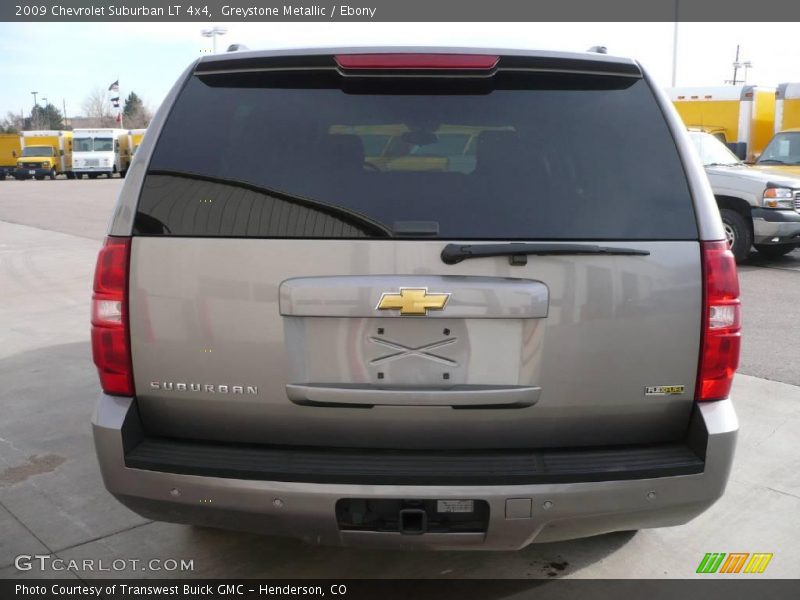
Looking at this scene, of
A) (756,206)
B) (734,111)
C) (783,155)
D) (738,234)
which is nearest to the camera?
(756,206)

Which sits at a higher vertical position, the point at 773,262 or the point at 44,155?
the point at 44,155

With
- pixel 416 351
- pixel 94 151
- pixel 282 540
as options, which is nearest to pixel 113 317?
pixel 416 351

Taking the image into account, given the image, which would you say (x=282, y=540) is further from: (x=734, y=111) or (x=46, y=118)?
(x=46, y=118)

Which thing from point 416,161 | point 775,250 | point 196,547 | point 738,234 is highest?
point 416,161

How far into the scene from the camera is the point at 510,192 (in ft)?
8.58

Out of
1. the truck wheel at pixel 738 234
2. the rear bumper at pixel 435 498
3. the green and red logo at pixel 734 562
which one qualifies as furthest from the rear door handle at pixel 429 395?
the truck wheel at pixel 738 234

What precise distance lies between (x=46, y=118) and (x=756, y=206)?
138 metres

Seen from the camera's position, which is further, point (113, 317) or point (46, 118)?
point (46, 118)

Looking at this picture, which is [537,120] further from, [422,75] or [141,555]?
[141,555]

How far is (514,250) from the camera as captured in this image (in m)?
2.52

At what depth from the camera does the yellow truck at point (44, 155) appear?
50.6 metres

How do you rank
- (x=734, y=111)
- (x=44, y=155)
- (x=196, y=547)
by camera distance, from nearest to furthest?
(x=196, y=547)
(x=734, y=111)
(x=44, y=155)

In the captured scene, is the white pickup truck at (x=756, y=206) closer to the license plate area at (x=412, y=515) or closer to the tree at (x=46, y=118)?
the license plate area at (x=412, y=515)

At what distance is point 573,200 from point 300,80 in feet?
3.30
